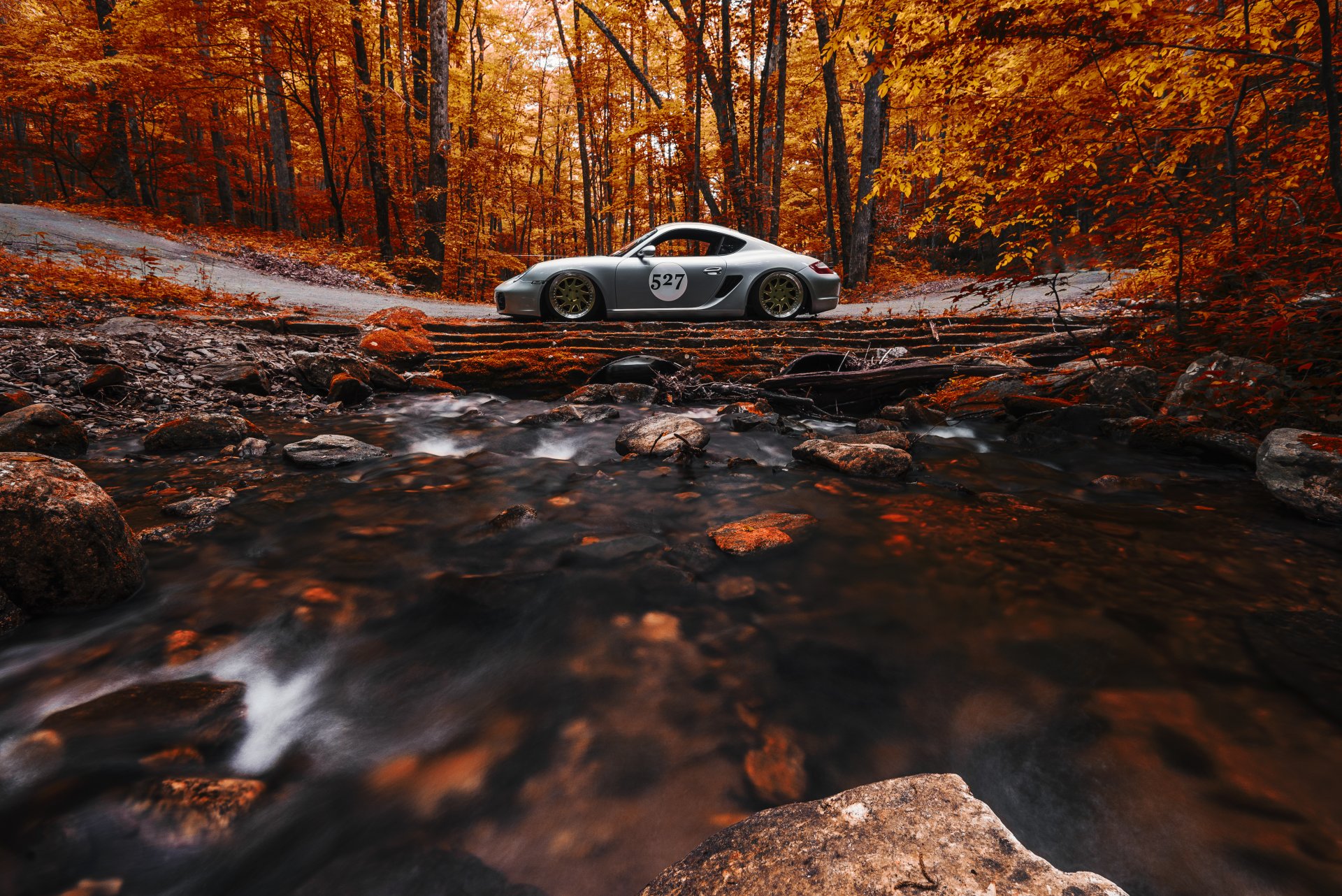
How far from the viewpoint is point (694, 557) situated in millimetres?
2686

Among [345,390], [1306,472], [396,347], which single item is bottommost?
[1306,472]

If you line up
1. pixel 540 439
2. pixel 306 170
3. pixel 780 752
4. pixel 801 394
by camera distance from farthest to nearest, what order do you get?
pixel 306 170
pixel 801 394
pixel 540 439
pixel 780 752

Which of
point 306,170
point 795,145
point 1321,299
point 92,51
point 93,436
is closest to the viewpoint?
point 1321,299

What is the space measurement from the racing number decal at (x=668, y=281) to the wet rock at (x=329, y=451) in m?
4.55

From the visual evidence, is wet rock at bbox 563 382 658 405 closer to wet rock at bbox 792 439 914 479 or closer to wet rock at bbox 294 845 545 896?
wet rock at bbox 792 439 914 479

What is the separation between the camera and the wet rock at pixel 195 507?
9.59 ft

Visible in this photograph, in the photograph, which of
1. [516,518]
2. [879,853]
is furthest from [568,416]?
[879,853]

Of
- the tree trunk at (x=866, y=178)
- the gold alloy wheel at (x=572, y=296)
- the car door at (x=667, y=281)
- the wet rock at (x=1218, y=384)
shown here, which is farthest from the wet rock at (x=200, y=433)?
the tree trunk at (x=866, y=178)

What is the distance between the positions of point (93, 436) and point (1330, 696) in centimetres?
682

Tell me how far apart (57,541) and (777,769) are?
2.53m

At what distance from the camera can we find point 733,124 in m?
13.4

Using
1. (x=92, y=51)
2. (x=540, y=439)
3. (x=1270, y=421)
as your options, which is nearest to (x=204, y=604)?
(x=540, y=439)

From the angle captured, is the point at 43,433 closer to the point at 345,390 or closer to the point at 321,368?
the point at 345,390

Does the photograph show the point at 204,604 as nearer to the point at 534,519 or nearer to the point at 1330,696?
the point at 534,519
